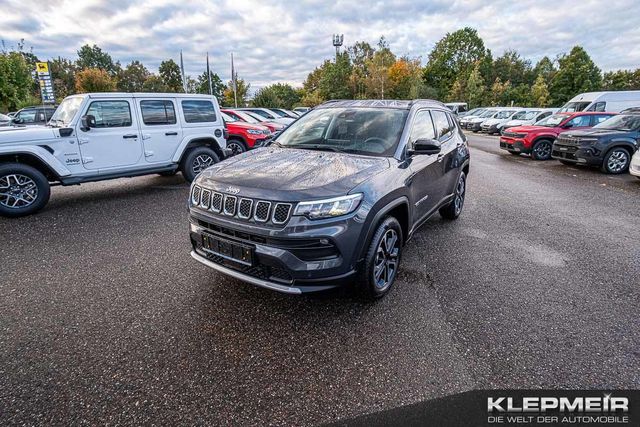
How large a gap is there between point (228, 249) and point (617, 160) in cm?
1163

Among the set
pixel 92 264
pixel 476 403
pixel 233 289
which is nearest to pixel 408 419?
pixel 476 403

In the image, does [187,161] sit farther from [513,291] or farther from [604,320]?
[604,320]

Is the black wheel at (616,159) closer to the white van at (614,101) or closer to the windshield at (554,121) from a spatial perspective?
the windshield at (554,121)

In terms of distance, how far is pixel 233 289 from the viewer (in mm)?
3381

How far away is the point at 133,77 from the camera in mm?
71688

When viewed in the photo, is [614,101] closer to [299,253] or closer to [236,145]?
[236,145]

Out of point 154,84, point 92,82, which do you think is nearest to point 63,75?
point 154,84

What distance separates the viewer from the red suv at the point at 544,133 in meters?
12.3

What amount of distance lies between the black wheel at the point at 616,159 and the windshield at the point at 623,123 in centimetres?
79

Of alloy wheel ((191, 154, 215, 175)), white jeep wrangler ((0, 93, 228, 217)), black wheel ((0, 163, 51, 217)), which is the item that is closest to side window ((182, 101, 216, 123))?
white jeep wrangler ((0, 93, 228, 217))

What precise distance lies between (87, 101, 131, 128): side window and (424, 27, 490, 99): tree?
72489mm

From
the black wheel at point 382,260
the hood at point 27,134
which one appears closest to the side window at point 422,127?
the black wheel at point 382,260

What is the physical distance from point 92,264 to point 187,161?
402cm

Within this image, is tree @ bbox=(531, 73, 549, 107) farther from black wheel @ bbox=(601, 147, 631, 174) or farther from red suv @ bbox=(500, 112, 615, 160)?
black wheel @ bbox=(601, 147, 631, 174)
